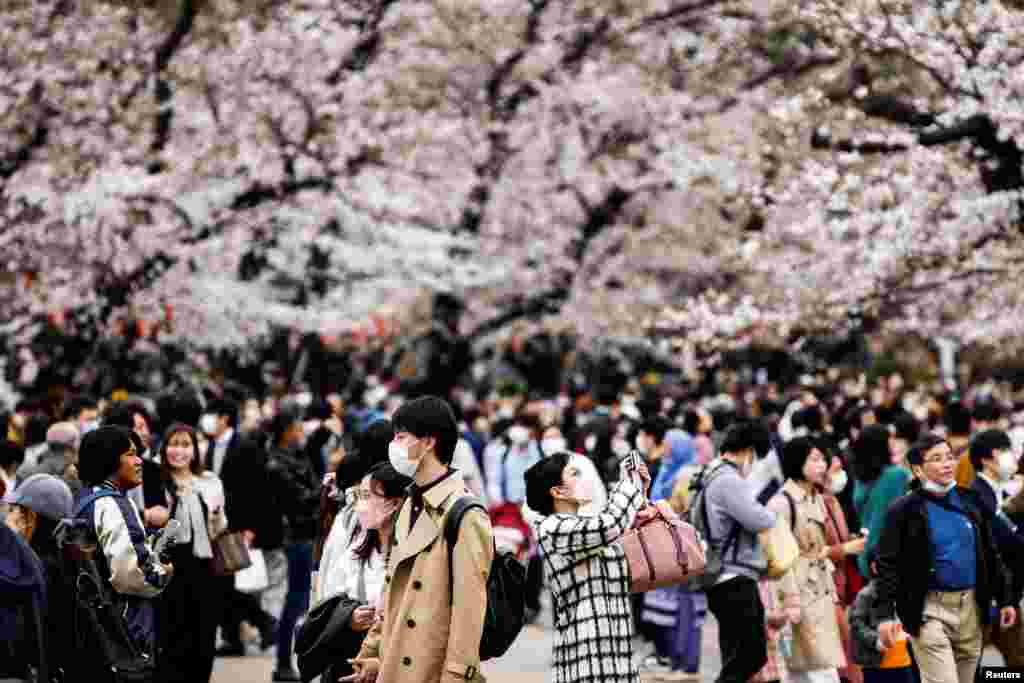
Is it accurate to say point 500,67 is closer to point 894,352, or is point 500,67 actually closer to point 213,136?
point 213,136

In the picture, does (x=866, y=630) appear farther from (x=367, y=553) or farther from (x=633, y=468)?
(x=367, y=553)

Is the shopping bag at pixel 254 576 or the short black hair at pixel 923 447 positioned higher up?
the short black hair at pixel 923 447

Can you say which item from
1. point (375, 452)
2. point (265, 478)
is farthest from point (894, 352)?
point (375, 452)

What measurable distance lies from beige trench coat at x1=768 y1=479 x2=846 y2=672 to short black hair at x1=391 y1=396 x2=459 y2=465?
3.74 metres

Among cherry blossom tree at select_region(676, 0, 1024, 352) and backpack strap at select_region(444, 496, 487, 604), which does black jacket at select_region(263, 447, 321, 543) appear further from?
cherry blossom tree at select_region(676, 0, 1024, 352)

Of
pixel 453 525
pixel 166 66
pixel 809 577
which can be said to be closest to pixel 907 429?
pixel 809 577

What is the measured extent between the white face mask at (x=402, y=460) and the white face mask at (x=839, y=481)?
5.40 meters

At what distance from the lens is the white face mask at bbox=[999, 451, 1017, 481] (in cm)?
997

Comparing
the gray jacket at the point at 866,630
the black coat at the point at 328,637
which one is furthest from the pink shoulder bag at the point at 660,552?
the gray jacket at the point at 866,630

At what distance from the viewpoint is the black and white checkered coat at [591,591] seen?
6.63 meters

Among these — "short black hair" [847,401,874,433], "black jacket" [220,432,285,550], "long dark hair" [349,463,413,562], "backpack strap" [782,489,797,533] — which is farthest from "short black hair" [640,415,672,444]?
"long dark hair" [349,463,413,562]

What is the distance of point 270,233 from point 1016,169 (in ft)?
36.2

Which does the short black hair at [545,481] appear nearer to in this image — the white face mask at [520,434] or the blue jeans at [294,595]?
the blue jeans at [294,595]

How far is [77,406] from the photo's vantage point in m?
12.7
